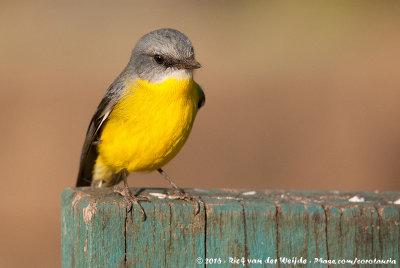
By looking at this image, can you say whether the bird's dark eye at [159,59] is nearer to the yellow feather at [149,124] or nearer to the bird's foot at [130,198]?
the yellow feather at [149,124]

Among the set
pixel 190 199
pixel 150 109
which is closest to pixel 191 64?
pixel 150 109

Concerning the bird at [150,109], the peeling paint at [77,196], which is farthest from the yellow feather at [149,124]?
the peeling paint at [77,196]

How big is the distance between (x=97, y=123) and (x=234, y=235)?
2.22 meters

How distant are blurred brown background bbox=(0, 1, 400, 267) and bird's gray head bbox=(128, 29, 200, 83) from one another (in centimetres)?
376

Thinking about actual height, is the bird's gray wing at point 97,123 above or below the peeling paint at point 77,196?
above

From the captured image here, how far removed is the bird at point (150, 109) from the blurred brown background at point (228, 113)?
3369 millimetres

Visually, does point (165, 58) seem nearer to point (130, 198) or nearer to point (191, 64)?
point (191, 64)

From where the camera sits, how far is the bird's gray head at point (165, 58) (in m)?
5.51

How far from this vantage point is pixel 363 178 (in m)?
9.81

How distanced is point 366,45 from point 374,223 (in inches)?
316

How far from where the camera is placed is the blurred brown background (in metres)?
9.50

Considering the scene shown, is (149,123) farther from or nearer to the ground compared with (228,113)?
nearer to the ground

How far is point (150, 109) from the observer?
5359 millimetres

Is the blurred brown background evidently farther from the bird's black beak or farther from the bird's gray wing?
the bird's black beak
